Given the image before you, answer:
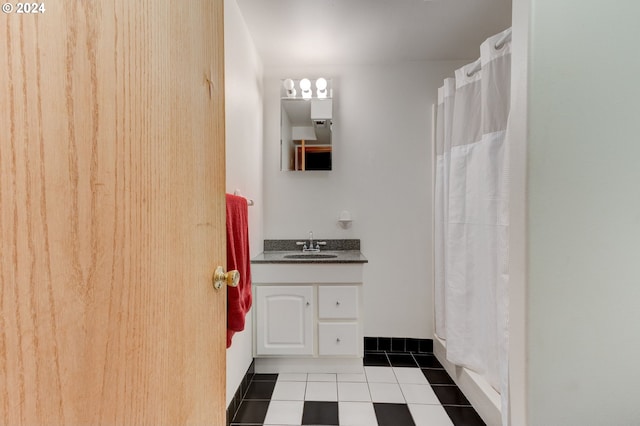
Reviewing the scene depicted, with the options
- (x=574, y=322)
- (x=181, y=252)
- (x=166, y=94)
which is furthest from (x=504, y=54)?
(x=181, y=252)

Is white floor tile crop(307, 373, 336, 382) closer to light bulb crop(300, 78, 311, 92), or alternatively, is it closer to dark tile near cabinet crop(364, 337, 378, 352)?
dark tile near cabinet crop(364, 337, 378, 352)

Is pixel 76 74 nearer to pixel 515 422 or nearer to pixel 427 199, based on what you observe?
pixel 515 422

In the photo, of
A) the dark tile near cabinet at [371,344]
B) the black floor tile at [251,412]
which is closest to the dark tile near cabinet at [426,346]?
the dark tile near cabinet at [371,344]

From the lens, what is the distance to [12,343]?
43cm

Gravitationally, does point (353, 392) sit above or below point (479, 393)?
below

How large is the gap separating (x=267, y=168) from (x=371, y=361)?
5.91ft

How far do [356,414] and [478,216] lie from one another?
1.32 m

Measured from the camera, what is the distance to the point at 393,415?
1.75 metres

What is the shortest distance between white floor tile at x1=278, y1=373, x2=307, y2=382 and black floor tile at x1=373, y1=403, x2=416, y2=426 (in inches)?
21.5

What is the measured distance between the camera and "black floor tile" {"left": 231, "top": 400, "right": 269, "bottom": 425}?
1.72 meters

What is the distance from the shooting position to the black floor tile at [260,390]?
1953mm

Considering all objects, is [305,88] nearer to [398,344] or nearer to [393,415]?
[398,344]

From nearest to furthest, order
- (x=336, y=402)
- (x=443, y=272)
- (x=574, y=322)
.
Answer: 1. (x=574, y=322)
2. (x=336, y=402)
3. (x=443, y=272)

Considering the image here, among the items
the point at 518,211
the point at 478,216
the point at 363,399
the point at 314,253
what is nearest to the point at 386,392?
the point at 363,399
